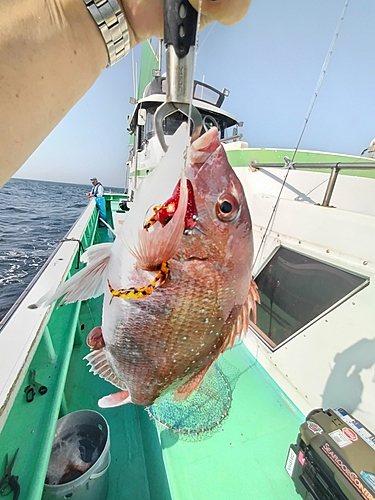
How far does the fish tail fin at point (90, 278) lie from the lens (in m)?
1.00

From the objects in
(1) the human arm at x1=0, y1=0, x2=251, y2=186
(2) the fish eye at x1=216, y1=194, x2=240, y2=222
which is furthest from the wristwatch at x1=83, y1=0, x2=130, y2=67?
(2) the fish eye at x1=216, y1=194, x2=240, y2=222

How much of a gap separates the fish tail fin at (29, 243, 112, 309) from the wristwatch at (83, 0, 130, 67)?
2.22 feet

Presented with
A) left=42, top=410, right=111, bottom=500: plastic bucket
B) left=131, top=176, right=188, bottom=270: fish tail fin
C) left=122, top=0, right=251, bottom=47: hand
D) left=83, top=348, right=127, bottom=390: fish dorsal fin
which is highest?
left=122, top=0, right=251, bottom=47: hand

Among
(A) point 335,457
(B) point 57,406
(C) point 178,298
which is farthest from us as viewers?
(B) point 57,406

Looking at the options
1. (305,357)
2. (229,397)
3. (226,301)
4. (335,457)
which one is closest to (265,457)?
(229,397)

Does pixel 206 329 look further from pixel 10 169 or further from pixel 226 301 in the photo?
pixel 10 169

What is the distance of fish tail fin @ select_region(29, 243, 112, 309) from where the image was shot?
1.00 metres

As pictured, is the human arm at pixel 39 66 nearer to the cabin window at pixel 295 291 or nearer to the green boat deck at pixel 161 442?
the green boat deck at pixel 161 442

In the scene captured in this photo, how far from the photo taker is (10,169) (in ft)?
1.80

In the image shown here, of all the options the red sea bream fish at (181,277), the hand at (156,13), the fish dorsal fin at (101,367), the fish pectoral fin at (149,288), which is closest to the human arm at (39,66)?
the hand at (156,13)

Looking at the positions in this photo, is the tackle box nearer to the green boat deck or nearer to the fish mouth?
the green boat deck

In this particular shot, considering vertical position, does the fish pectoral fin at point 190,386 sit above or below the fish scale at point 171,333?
below

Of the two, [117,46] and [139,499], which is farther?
[139,499]

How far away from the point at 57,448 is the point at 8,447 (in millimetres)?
423
